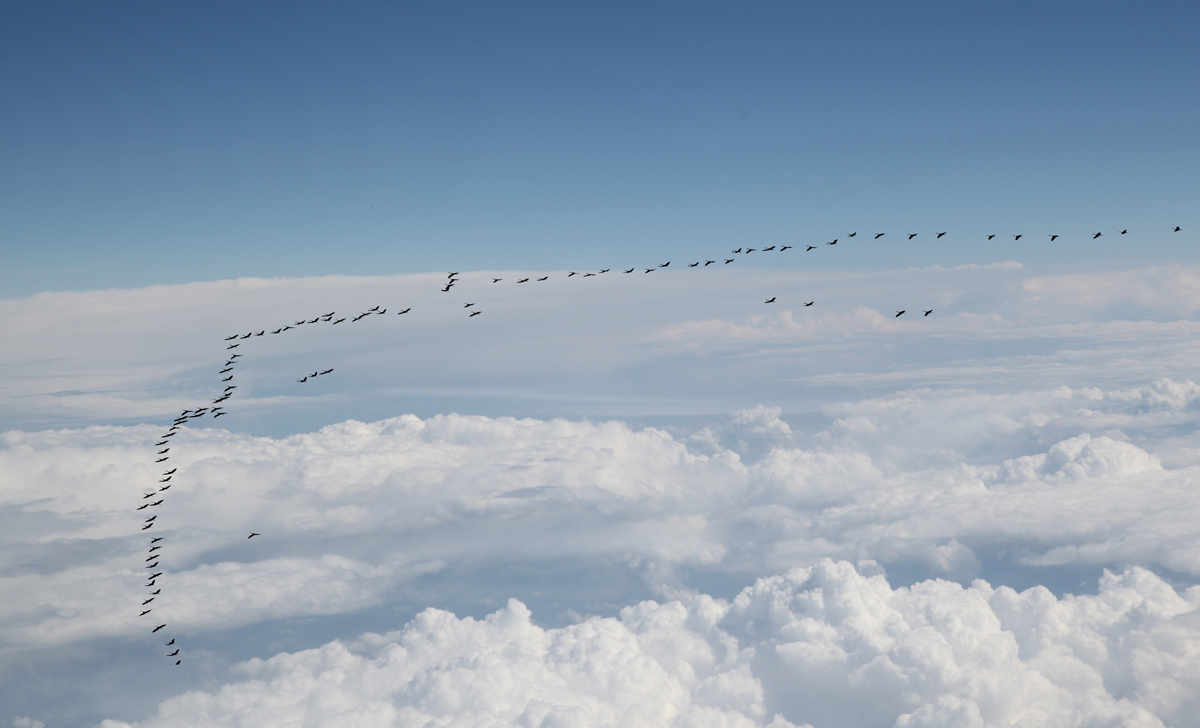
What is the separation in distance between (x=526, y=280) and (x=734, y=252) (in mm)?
28776

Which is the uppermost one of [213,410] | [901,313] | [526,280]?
[526,280]

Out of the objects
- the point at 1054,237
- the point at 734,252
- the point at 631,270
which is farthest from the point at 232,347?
the point at 1054,237

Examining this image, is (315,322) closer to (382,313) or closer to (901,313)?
(382,313)

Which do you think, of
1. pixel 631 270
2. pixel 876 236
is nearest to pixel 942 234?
pixel 876 236

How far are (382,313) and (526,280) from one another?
790 inches

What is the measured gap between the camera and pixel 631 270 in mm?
102688

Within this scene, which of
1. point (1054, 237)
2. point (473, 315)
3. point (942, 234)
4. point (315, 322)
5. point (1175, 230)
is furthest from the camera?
point (315, 322)

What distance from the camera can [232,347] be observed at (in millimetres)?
114438

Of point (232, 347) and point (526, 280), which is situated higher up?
point (526, 280)

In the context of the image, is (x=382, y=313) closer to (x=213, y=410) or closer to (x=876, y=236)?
(x=213, y=410)

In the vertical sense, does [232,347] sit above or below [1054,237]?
below

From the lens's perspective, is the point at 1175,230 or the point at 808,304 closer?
the point at 1175,230

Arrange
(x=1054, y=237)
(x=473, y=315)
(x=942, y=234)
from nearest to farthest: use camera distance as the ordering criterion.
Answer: (x=942, y=234)
(x=1054, y=237)
(x=473, y=315)

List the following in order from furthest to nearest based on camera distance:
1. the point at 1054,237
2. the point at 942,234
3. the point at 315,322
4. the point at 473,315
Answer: the point at 315,322 < the point at 473,315 < the point at 1054,237 < the point at 942,234
